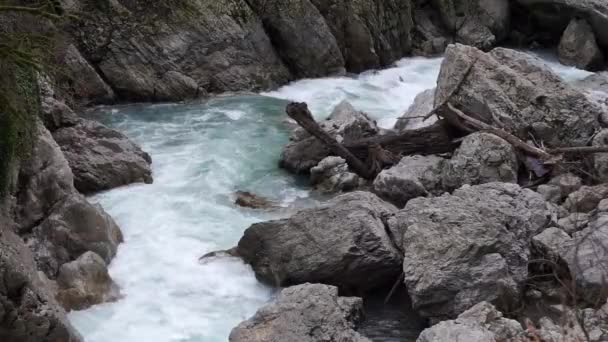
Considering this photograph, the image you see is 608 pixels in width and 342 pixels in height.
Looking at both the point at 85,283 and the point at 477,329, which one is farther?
the point at 85,283

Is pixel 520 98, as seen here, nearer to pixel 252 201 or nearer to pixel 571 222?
pixel 571 222

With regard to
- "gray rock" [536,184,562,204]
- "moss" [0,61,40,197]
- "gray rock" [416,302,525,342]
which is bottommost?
"gray rock" [536,184,562,204]

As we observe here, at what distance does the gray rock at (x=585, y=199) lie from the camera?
10.9m

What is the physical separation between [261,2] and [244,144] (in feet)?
25.8

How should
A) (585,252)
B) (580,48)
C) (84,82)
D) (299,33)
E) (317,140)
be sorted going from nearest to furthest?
(585,252) → (317,140) → (84,82) → (299,33) → (580,48)

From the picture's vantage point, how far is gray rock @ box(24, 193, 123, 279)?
9430 mm

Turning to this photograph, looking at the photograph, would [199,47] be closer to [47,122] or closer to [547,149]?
[47,122]

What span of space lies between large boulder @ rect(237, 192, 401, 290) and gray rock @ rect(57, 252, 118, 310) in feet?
6.61

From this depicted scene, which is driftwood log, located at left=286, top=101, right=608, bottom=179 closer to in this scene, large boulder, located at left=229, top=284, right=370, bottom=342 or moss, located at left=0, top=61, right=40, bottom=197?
large boulder, located at left=229, top=284, right=370, bottom=342

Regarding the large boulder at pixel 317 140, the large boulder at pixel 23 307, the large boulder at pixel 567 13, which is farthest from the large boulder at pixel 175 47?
the large boulder at pixel 23 307

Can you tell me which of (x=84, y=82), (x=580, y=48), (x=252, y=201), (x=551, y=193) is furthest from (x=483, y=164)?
(x=580, y=48)

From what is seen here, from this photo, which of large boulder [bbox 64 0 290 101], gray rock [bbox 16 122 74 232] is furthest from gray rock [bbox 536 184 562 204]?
large boulder [bbox 64 0 290 101]

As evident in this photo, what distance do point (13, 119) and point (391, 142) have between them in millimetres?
7576

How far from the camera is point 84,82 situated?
17828 mm
